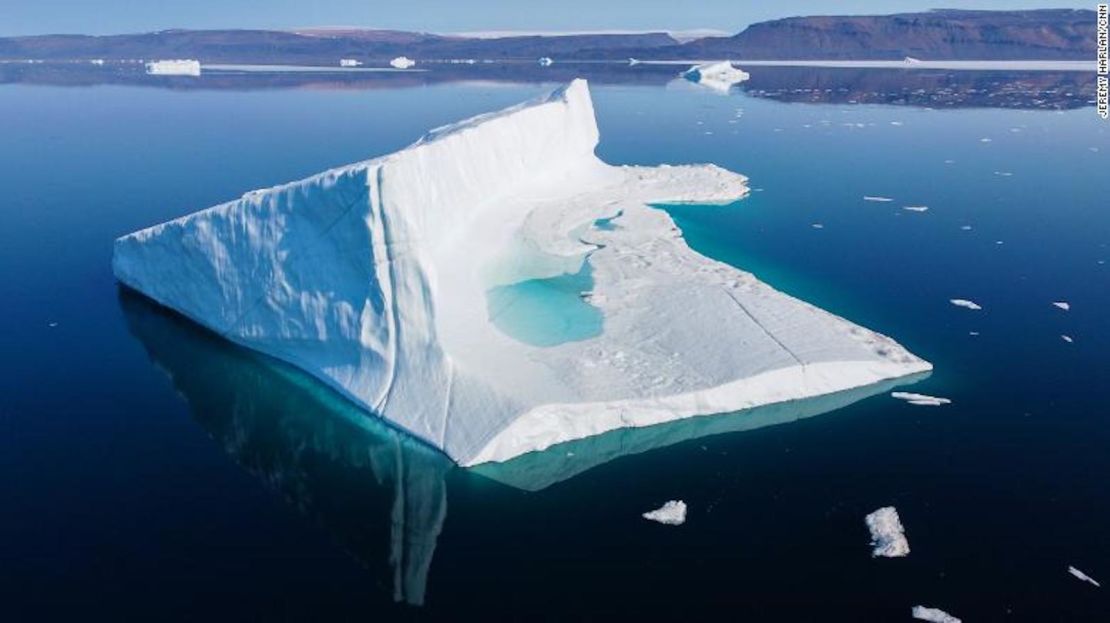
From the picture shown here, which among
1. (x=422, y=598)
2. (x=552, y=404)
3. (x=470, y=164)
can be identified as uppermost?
(x=470, y=164)

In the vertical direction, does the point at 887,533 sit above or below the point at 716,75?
below

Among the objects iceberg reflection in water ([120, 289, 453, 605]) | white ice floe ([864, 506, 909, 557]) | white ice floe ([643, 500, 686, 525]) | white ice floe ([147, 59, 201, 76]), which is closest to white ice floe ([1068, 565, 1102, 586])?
white ice floe ([864, 506, 909, 557])

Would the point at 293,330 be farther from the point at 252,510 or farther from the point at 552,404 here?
the point at 552,404

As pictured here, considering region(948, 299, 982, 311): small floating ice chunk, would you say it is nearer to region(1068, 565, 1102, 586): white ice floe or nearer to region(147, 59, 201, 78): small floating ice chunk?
region(1068, 565, 1102, 586): white ice floe

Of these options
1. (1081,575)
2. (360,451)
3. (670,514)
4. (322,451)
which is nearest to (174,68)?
(322,451)

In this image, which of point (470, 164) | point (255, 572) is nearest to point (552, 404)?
point (255, 572)

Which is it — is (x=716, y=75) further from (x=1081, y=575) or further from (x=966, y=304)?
(x=1081, y=575)
